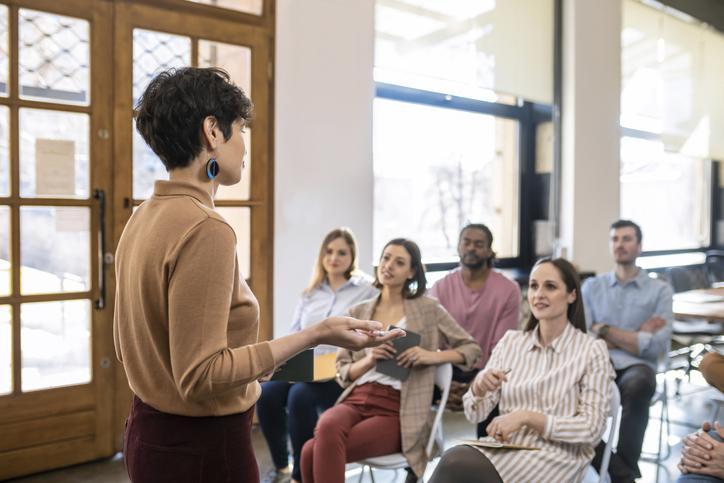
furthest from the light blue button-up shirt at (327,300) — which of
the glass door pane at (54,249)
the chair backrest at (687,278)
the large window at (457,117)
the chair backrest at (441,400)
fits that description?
the chair backrest at (687,278)

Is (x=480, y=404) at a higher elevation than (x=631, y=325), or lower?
lower

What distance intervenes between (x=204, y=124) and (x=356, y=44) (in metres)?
3.12

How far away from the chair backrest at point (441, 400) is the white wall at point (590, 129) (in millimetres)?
3258

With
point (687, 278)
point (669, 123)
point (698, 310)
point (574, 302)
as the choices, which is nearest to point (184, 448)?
point (574, 302)

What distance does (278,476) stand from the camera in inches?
121

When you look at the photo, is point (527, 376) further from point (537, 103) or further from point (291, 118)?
point (537, 103)

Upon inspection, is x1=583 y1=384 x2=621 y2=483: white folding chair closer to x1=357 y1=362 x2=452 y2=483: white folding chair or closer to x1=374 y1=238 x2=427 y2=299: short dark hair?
x1=357 y1=362 x2=452 y2=483: white folding chair

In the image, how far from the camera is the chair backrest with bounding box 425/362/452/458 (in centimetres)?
252

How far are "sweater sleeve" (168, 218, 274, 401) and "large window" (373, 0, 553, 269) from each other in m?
3.46

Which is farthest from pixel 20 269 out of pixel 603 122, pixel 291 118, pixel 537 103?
pixel 603 122

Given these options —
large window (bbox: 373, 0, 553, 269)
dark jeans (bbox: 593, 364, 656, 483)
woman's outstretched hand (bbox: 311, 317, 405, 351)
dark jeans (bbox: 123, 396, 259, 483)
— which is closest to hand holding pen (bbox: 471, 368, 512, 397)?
dark jeans (bbox: 593, 364, 656, 483)

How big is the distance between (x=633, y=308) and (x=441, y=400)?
4.81 ft

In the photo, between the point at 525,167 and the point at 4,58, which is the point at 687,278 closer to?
the point at 525,167

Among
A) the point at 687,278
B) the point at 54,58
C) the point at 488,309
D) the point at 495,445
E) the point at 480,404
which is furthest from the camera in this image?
the point at 687,278
